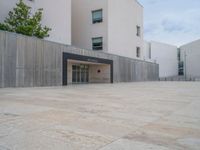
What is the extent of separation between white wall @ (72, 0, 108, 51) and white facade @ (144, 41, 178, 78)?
3188 cm

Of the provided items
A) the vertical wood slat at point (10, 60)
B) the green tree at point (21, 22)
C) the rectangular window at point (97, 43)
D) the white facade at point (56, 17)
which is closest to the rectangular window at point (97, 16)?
the rectangular window at point (97, 43)

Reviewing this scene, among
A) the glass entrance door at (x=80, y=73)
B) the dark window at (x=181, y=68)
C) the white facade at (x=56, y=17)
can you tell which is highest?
the white facade at (x=56, y=17)

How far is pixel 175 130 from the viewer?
14.3 ft

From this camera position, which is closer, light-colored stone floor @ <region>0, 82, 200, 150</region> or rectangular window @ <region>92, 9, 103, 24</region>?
light-colored stone floor @ <region>0, 82, 200, 150</region>

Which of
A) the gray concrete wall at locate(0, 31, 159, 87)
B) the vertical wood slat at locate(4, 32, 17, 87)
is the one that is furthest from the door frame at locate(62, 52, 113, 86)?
the vertical wood slat at locate(4, 32, 17, 87)

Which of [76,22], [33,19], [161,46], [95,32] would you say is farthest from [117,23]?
[161,46]

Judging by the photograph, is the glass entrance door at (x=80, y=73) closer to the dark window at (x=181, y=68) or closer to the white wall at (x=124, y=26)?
the white wall at (x=124, y=26)

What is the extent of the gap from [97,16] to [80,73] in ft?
30.4

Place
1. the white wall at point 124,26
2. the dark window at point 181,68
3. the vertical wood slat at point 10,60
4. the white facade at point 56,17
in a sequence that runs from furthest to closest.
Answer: the dark window at point 181,68, the white wall at point 124,26, the white facade at point 56,17, the vertical wood slat at point 10,60

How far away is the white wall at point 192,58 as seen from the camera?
69.6 metres

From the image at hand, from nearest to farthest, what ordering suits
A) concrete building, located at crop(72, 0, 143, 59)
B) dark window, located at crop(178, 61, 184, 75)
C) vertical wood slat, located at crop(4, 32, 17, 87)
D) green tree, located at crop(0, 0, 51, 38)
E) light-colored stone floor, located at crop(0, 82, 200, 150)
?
light-colored stone floor, located at crop(0, 82, 200, 150) < vertical wood slat, located at crop(4, 32, 17, 87) < green tree, located at crop(0, 0, 51, 38) < concrete building, located at crop(72, 0, 143, 59) < dark window, located at crop(178, 61, 184, 75)

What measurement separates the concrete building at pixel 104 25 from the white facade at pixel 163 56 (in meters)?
26.2

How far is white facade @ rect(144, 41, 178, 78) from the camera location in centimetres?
6266

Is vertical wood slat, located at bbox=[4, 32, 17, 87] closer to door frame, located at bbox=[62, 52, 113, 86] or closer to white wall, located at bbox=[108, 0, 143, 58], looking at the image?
door frame, located at bbox=[62, 52, 113, 86]
